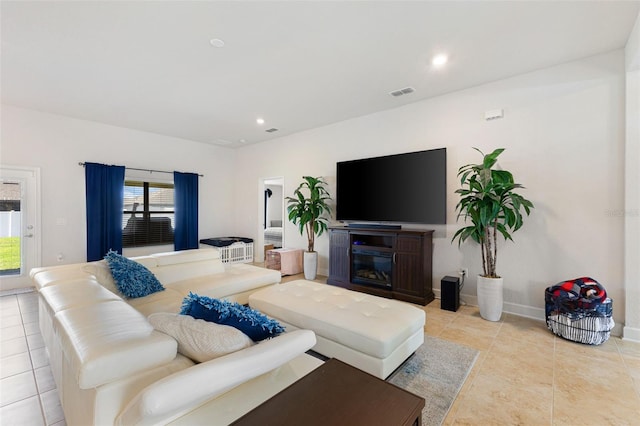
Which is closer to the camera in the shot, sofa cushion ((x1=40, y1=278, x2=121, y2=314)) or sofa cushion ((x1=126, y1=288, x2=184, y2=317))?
sofa cushion ((x1=40, y1=278, x2=121, y2=314))

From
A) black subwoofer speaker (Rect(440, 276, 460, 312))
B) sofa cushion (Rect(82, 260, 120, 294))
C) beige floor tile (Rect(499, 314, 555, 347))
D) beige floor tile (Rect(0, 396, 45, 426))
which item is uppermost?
sofa cushion (Rect(82, 260, 120, 294))

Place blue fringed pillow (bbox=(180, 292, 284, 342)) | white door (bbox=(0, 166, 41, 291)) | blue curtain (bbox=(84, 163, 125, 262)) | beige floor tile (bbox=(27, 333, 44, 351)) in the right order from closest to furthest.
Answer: blue fringed pillow (bbox=(180, 292, 284, 342)), beige floor tile (bbox=(27, 333, 44, 351)), white door (bbox=(0, 166, 41, 291)), blue curtain (bbox=(84, 163, 125, 262))

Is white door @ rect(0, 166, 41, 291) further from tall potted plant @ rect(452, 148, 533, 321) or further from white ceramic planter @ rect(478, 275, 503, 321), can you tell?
white ceramic planter @ rect(478, 275, 503, 321)

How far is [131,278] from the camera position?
2.64 meters

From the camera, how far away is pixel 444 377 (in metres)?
2.09

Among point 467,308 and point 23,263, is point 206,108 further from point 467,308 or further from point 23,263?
point 467,308

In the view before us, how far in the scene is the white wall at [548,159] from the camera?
2848 millimetres

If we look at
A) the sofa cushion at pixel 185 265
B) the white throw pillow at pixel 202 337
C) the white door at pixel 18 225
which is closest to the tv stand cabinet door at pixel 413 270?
the sofa cushion at pixel 185 265

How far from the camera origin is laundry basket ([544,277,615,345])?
2531 mm

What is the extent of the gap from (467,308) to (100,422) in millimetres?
3715

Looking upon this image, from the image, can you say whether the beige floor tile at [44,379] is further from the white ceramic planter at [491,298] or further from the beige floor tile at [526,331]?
the white ceramic planter at [491,298]

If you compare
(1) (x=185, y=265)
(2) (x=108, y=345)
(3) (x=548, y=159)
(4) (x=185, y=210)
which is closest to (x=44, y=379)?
(1) (x=185, y=265)

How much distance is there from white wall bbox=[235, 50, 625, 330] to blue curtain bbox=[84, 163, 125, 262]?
17.6 feet

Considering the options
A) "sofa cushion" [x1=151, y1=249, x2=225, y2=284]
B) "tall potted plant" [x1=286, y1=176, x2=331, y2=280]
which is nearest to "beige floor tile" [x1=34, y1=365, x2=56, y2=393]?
"sofa cushion" [x1=151, y1=249, x2=225, y2=284]
